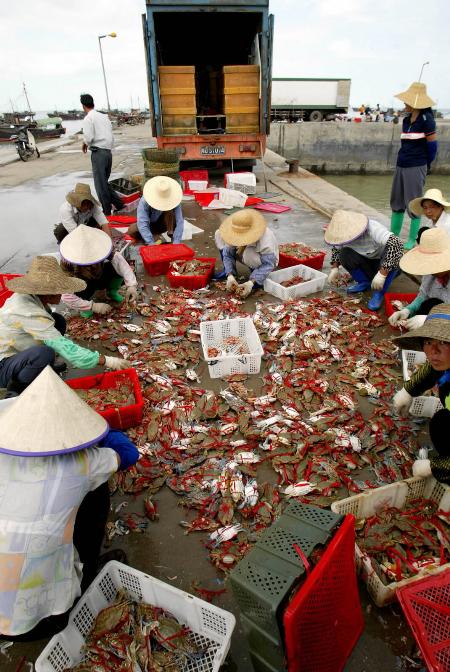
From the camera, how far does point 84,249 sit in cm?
397

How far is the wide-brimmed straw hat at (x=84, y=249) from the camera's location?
396 centimetres

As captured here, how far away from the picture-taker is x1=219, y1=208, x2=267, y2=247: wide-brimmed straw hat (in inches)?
177

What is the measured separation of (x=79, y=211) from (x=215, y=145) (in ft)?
18.4

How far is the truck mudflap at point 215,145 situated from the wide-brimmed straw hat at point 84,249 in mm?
6374

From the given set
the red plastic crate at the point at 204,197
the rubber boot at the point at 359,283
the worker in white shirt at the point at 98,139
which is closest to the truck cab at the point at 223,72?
the red plastic crate at the point at 204,197

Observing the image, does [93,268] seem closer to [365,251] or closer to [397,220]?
[365,251]

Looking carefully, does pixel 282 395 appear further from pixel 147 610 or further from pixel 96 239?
pixel 96 239

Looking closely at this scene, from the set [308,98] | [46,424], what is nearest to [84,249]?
[46,424]

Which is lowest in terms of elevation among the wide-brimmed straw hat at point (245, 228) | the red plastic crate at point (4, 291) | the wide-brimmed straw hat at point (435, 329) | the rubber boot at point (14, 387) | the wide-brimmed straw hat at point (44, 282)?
the rubber boot at point (14, 387)

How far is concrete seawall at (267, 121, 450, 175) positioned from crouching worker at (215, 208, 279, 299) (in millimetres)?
19081

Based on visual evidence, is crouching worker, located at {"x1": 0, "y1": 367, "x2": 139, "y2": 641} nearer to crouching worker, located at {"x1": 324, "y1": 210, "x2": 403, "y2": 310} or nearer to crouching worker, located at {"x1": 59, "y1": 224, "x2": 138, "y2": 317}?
crouching worker, located at {"x1": 59, "y1": 224, "x2": 138, "y2": 317}

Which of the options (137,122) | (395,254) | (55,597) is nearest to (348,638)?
(55,597)

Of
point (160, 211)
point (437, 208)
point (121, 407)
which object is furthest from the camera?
point (160, 211)

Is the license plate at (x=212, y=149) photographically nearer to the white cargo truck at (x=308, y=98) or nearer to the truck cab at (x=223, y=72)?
the truck cab at (x=223, y=72)
